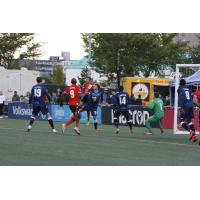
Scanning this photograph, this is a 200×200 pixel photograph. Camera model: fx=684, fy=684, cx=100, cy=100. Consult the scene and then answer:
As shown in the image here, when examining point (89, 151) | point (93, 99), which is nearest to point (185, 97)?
point (89, 151)

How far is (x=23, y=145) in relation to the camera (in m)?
17.5

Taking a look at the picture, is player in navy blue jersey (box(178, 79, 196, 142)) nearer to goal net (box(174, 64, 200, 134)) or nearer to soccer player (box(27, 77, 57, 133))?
goal net (box(174, 64, 200, 134))

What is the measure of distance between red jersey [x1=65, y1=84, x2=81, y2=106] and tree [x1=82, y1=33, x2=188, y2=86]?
25.4 m

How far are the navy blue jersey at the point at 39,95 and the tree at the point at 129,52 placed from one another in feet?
86.6

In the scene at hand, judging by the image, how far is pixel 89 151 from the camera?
650 inches

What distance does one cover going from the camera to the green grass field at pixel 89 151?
14.1 m

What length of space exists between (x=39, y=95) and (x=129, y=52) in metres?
27.7

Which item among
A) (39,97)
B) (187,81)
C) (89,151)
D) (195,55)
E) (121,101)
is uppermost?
(195,55)

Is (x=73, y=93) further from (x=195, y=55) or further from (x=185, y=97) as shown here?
(x=195, y=55)

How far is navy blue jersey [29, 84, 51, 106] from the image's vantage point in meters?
22.5

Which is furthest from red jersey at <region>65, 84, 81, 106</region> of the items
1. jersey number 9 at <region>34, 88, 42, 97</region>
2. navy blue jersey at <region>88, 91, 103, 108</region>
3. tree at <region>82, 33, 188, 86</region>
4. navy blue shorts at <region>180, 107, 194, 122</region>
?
tree at <region>82, 33, 188, 86</region>

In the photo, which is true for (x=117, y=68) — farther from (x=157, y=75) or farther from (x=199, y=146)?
(x=199, y=146)

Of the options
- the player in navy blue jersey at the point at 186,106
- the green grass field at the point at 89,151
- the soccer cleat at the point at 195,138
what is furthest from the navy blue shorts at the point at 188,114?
the green grass field at the point at 89,151

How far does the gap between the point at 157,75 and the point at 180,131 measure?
28193 mm
